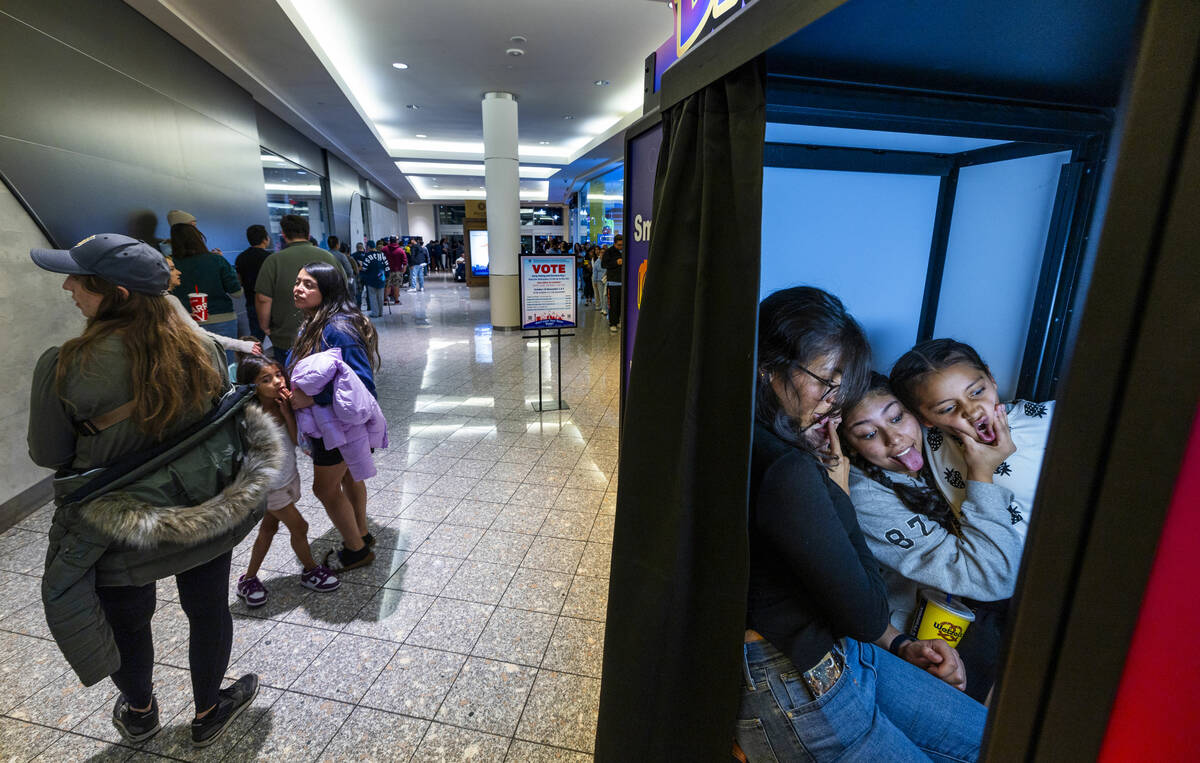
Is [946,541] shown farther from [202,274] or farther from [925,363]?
[202,274]

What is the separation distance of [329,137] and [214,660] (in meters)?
11.7

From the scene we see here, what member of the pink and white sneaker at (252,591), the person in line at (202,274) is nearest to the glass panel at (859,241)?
the pink and white sneaker at (252,591)

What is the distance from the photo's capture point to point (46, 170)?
3.65 metres

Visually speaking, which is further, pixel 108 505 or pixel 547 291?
pixel 547 291

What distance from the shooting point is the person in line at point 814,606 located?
112 cm

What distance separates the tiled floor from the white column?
5.75 meters

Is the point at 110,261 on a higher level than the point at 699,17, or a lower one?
lower

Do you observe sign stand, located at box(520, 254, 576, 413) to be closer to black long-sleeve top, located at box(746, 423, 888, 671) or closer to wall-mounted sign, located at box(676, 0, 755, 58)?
wall-mounted sign, located at box(676, 0, 755, 58)

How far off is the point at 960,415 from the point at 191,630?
254cm

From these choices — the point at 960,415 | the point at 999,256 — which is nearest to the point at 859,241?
the point at 999,256

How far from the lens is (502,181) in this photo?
9.16 metres

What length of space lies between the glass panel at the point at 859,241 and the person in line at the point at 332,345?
191 centimetres

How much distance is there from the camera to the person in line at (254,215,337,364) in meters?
4.05

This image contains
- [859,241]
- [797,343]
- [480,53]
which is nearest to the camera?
[797,343]
